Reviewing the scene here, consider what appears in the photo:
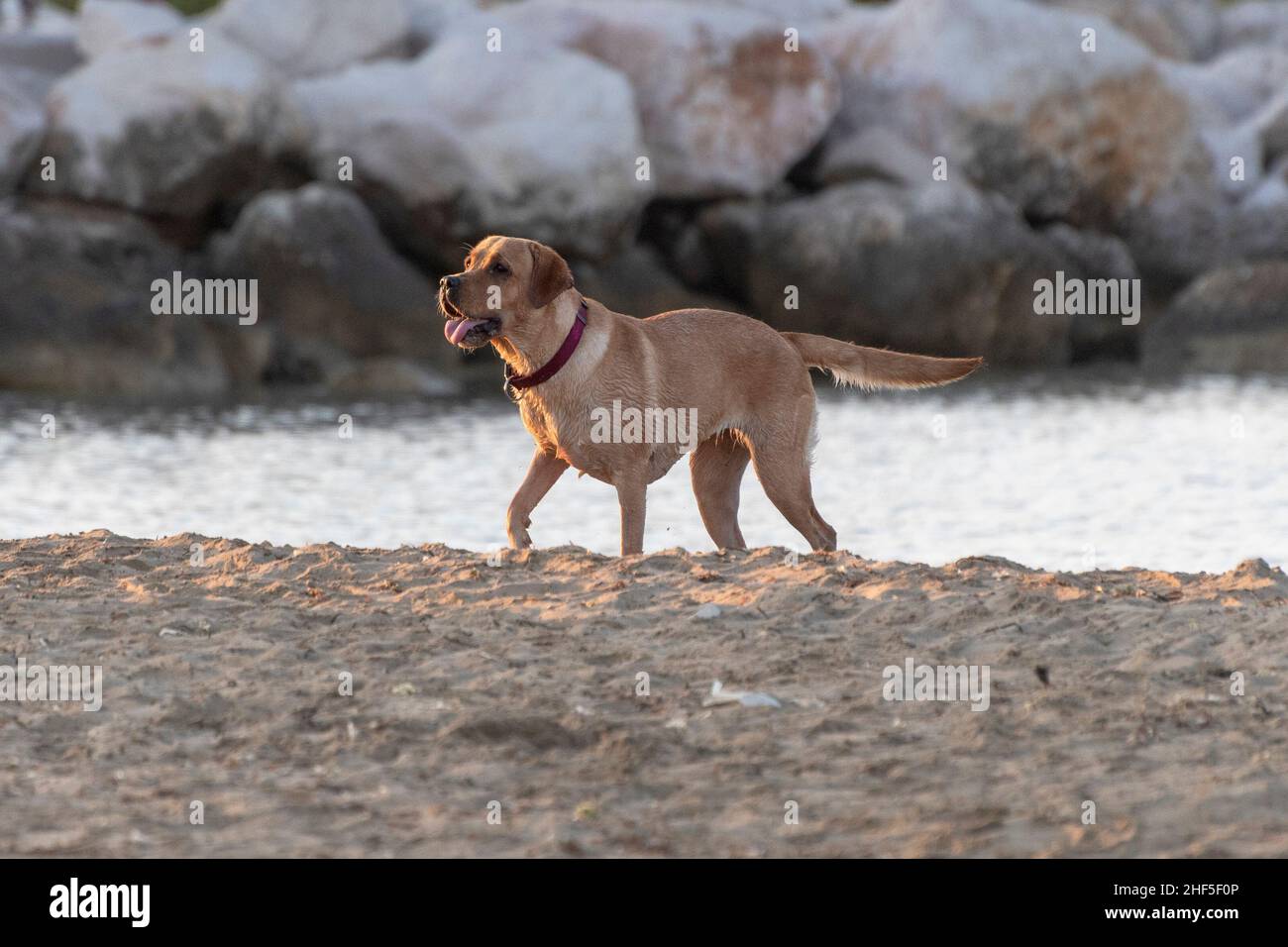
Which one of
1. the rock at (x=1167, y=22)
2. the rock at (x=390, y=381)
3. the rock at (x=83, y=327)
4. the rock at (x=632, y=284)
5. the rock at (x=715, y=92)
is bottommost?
the rock at (x=390, y=381)

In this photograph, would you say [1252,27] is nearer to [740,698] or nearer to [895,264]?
[895,264]

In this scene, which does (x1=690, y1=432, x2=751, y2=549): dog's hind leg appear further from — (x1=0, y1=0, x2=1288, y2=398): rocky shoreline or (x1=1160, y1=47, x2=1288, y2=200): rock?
(x1=1160, y1=47, x2=1288, y2=200): rock

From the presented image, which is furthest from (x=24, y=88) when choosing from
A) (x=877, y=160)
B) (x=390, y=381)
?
(x=877, y=160)

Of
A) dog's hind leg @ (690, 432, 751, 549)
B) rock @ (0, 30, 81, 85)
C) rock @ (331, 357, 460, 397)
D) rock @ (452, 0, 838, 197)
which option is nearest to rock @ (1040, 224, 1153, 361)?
rock @ (452, 0, 838, 197)

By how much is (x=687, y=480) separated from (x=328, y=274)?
32.3 ft

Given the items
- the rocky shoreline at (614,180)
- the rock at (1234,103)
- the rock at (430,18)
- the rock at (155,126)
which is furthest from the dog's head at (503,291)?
the rock at (1234,103)

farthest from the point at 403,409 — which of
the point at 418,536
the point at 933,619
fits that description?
the point at 933,619

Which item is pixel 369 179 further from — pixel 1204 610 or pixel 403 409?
pixel 1204 610

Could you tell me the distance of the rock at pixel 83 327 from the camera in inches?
959

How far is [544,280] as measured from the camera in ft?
29.6

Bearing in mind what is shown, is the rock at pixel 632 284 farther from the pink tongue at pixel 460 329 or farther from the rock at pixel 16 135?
the pink tongue at pixel 460 329

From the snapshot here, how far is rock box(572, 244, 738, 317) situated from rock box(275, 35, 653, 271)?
54cm

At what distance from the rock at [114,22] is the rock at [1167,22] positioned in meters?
24.9

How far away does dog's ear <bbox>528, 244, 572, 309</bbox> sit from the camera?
29.6 ft
